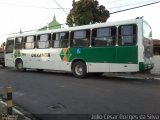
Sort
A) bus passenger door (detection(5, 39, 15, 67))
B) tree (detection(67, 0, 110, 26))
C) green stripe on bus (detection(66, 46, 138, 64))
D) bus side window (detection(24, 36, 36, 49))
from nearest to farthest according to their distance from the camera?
1. green stripe on bus (detection(66, 46, 138, 64))
2. bus side window (detection(24, 36, 36, 49))
3. bus passenger door (detection(5, 39, 15, 67))
4. tree (detection(67, 0, 110, 26))

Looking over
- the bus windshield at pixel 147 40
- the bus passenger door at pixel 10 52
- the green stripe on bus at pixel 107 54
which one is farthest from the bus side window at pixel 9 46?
the bus windshield at pixel 147 40

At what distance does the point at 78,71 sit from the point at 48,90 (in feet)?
17.0

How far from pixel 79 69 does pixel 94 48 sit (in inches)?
68.2

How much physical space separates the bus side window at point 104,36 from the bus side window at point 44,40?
416 cm

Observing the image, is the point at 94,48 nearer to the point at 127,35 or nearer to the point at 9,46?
the point at 127,35

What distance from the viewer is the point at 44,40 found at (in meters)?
21.0

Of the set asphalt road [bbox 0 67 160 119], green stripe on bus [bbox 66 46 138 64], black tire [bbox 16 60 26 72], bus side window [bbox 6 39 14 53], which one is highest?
bus side window [bbox 6 39 14 53]

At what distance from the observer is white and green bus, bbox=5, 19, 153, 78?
15.8 meters

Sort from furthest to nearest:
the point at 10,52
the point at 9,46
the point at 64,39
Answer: the point at 9,46, the point at 10,52, the point at 64,39

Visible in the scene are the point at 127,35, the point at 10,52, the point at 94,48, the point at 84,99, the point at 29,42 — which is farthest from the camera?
the point at 10,52

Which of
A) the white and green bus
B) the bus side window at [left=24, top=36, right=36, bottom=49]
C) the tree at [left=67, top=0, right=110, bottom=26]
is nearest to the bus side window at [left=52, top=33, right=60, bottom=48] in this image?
the white and green bus

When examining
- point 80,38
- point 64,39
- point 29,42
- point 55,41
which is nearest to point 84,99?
point 80,38

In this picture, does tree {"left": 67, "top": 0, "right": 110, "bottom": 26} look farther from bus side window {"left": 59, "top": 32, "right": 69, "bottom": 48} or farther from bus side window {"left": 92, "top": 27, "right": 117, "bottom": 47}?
bus side window {"left": 92, "top": 27, "right": 117, "bottom": 47}

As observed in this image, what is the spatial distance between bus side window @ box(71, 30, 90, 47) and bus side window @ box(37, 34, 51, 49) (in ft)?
7.89
